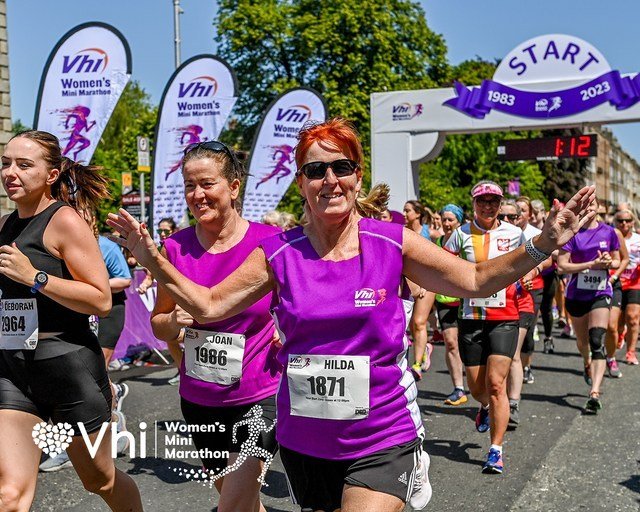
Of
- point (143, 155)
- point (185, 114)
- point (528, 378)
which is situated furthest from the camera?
point (143, 155)

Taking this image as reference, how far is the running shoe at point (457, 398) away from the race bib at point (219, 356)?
509 cm

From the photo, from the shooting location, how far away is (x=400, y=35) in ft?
120

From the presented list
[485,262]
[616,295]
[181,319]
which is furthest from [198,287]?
[616,295]

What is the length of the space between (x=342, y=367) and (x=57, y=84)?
8540 mm

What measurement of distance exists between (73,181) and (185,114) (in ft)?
28.7

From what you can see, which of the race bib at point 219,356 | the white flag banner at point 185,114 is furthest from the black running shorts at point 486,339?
the white flag banner at point 185,114

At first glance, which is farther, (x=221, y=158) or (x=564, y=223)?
(x=221, y=158)

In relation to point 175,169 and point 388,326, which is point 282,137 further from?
point 388,326

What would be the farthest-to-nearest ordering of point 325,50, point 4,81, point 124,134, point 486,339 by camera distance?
point 124,134 → point 325,50 → point 4,81 → point 486,339

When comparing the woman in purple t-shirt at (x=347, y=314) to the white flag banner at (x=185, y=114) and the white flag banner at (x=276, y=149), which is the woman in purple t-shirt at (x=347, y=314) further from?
the white flag banner at (x=276, y=149)

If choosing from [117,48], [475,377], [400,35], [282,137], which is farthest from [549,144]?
[400,35]

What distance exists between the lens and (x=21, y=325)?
3568 mm

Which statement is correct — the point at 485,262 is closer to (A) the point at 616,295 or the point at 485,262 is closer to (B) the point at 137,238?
(B) the point at 137,238

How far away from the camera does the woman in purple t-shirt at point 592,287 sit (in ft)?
27.1
